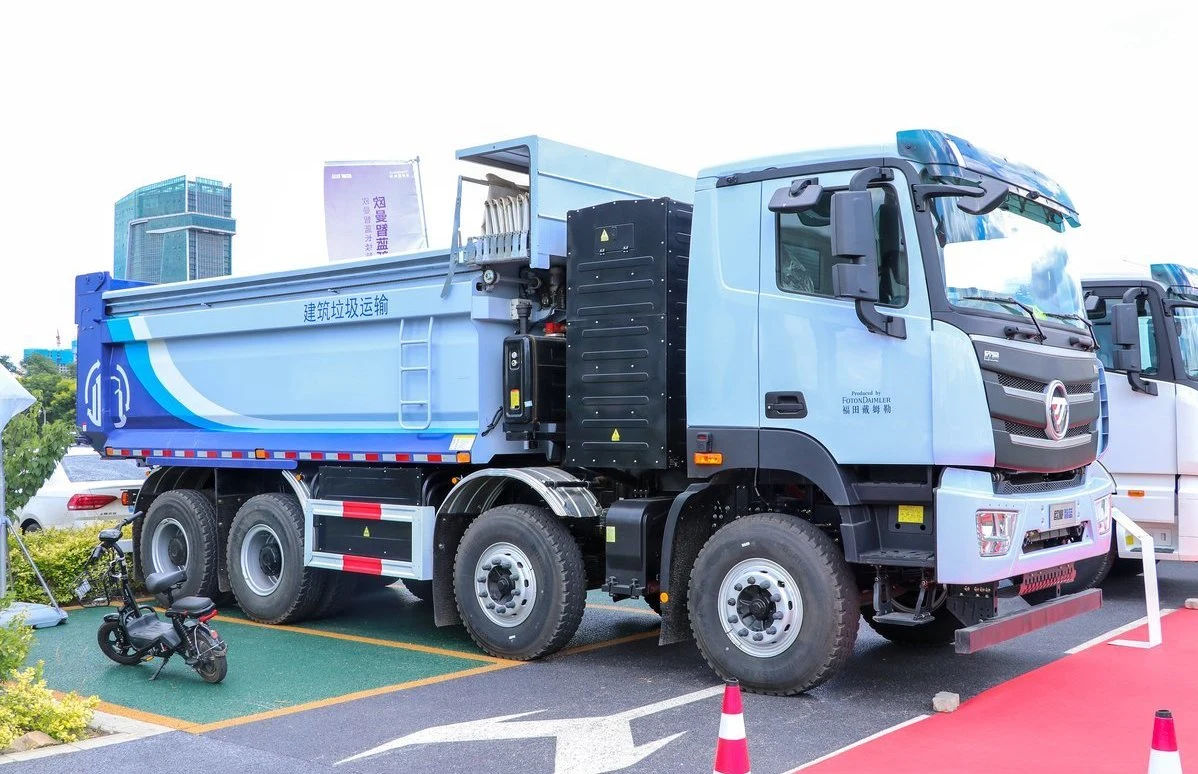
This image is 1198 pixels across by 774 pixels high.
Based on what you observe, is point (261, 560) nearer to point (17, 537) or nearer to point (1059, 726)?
point (17, 537)

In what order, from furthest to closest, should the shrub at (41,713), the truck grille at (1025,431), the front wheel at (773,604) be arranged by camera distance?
1. the front wheel at (773,604)
2. the truck grille at (1025,431)
3. the shrub at (41,713)

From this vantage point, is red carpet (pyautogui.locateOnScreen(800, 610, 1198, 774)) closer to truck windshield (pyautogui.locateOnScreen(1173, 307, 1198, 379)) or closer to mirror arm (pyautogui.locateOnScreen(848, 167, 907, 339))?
mirror arm (pyautogui.locateOnScreen(848, 167, 907, 339))

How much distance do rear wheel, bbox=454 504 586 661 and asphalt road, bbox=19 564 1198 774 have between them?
0.28 m

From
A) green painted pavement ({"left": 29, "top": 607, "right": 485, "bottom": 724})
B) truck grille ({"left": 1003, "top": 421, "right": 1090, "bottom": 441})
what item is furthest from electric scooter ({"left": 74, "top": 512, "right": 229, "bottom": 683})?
truck grille ({"left": 1003, "top": 421, "right": 1090, "bottom": 441})

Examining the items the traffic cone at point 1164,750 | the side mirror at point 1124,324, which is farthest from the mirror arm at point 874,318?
the side mirror at point 1124,324

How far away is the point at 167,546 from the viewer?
1130 cm

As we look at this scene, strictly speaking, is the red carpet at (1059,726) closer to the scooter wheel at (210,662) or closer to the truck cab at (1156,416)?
the truck cab at (1156,416)

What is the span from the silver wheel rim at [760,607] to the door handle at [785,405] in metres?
0.88

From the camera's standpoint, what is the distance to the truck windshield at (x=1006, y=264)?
6.59 metres

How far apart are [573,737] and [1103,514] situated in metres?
3.81

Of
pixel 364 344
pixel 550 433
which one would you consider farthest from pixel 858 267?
pixel 364 344

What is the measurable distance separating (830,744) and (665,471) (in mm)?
2545

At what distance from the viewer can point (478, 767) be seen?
5660 mm

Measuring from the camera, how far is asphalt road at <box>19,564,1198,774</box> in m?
5.74
